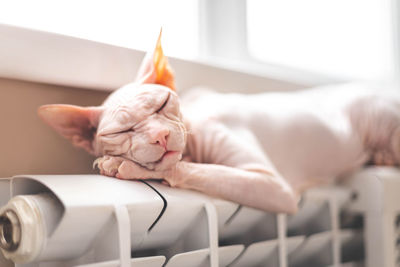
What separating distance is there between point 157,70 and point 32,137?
0.30 m

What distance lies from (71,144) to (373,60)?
198 centimetres

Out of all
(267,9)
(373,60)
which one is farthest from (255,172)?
(373,60)

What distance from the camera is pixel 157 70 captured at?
87 centimetres

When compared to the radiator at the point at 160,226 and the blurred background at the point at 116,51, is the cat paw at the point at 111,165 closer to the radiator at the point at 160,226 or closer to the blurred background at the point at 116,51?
the radiator at the point at 160,226

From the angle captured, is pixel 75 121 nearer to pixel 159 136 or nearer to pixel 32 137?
pixel 32 137

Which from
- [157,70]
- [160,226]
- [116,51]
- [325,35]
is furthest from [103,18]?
[325,35]

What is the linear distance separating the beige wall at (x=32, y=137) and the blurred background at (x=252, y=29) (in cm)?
14

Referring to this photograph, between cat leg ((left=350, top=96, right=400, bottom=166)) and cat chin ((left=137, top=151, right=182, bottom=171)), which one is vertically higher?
cat chin ((left=137, top=151, right=182, bottom=171))

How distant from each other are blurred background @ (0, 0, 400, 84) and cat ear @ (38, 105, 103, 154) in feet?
0.70

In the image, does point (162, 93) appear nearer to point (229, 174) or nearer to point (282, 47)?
point (229, 174)

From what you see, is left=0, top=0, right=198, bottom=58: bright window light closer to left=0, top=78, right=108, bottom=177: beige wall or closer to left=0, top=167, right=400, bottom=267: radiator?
left=0, top=78, right=108, bottom=177: beige wall

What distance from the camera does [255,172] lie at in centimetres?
96

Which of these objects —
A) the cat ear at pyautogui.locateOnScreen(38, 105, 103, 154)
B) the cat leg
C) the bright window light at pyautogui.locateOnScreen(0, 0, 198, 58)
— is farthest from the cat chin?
the cat leg

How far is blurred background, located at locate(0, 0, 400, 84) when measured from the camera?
3.45 feet
